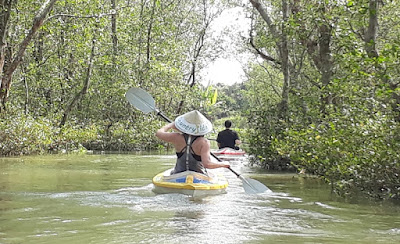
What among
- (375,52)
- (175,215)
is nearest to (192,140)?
(175,215)

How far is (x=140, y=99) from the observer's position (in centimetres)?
911

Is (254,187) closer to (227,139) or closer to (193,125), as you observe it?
(193,125)

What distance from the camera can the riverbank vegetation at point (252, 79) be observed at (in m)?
7.27

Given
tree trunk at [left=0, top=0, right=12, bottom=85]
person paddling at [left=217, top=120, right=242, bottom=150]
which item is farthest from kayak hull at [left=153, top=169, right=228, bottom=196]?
person paddling at [left=217, top=120, right=242, bottom=150]

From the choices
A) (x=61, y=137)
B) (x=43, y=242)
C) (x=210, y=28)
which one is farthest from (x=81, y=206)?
(x=210, y=28)

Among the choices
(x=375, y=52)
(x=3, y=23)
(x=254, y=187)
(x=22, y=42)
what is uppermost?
(x=3, y=23)

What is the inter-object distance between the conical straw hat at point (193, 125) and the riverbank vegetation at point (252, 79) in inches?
74.5

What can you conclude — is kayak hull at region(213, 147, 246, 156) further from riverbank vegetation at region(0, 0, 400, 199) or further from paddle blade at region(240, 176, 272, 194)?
paddle blade at region(240, 176, 272, 194)

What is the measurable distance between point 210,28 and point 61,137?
49.4 feet

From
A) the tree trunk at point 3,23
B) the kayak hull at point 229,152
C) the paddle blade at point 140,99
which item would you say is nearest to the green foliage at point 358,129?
the paddle blade at point 140,99

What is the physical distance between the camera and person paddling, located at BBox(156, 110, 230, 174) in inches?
286

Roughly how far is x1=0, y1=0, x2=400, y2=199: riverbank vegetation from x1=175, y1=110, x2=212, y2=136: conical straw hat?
189cm

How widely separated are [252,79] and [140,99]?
2432 cm

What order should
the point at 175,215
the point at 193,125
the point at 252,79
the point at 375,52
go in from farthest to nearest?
the point at 252,79, the point at 375,52, the point at 193,125, the point at 175,215
